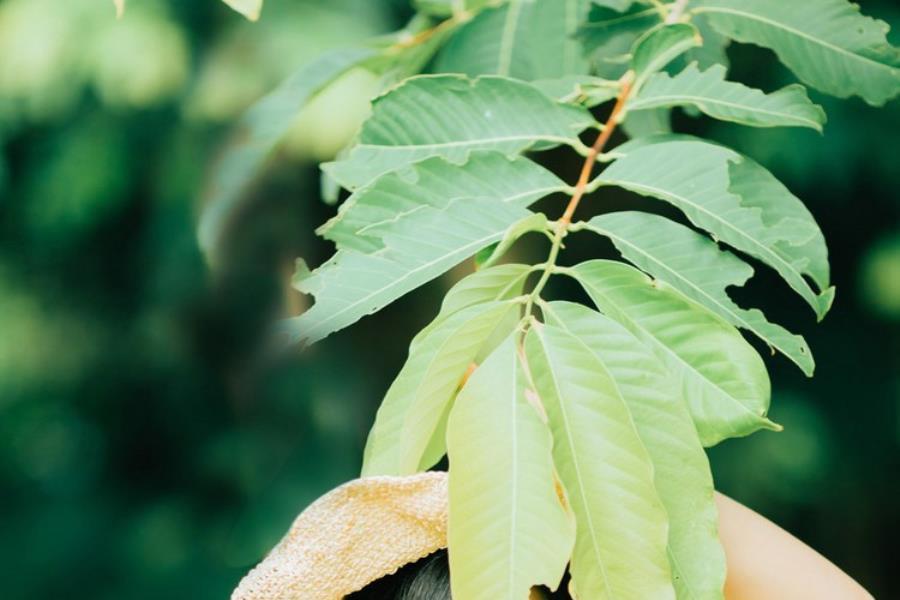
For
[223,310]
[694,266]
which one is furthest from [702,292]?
[223,310]

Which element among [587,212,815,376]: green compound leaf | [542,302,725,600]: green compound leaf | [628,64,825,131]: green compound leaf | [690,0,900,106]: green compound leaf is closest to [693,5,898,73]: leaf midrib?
[690,0,900,106]: green compound leaf

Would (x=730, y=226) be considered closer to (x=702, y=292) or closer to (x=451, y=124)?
(x=702, y=292)

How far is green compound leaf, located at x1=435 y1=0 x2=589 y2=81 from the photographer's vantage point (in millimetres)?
732

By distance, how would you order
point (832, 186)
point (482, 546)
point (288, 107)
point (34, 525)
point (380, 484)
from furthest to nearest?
point (34, 525), point (832, 186), point (288, 107), point (380, 484), point (482, 546)

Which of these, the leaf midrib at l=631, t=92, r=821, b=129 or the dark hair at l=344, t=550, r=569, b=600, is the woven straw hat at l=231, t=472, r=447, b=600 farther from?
the leaf midrib at l=631, t=92, r=821, b=129

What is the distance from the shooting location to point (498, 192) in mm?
Answer: 498

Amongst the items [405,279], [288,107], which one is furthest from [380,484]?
[288,107]

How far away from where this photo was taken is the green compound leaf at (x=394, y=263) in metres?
0.45

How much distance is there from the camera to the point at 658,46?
538mm

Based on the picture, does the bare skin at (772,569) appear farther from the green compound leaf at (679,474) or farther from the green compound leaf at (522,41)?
the green compound leaf at (522,41)

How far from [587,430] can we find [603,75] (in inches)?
15.9

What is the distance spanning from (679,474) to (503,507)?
0.08 metres

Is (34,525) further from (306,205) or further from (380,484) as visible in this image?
(380,484)

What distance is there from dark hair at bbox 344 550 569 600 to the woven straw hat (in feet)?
0.17
